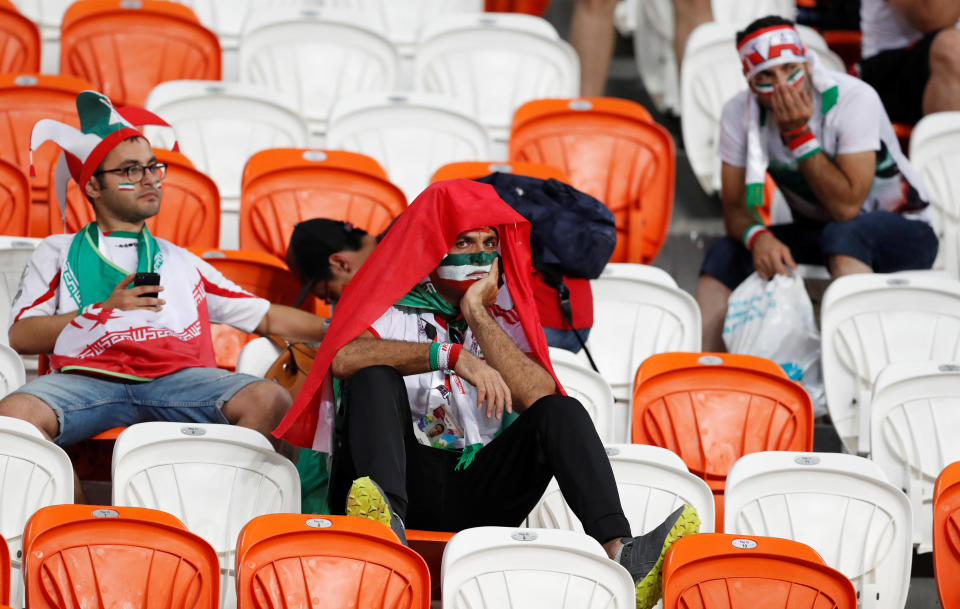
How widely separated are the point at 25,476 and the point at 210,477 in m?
0.36

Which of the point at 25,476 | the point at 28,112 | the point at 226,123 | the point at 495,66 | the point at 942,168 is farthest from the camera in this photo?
the point at 495,66

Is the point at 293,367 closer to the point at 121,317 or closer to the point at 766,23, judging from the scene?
the point at 121,317

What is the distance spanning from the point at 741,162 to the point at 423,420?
1679 mm

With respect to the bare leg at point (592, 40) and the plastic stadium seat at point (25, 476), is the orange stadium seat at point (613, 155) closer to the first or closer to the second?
the bare leg at point (592, 40)

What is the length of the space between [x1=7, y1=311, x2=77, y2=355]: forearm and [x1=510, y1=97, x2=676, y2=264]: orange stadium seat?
1760 mm

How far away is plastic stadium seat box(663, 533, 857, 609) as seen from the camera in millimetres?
2695

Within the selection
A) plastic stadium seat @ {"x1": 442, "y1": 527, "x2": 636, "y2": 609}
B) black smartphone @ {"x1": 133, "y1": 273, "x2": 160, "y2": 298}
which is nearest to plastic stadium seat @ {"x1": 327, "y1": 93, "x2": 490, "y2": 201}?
black smartphone @ {"x1": 133, "y1": 273, "x2": 160, "y2": 298}

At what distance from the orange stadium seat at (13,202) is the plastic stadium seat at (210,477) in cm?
135

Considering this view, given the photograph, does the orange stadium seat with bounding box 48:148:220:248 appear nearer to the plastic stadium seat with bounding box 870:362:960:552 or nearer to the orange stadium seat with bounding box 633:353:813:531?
the orange stadium seat with bounding box 633:353:813:531

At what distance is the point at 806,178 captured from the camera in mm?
4234

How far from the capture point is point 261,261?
12.6 ft

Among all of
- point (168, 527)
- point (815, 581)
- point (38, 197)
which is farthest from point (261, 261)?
point (815, 581)

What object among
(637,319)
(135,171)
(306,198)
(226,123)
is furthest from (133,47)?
(637,319)

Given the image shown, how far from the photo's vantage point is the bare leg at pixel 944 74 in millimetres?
4855
